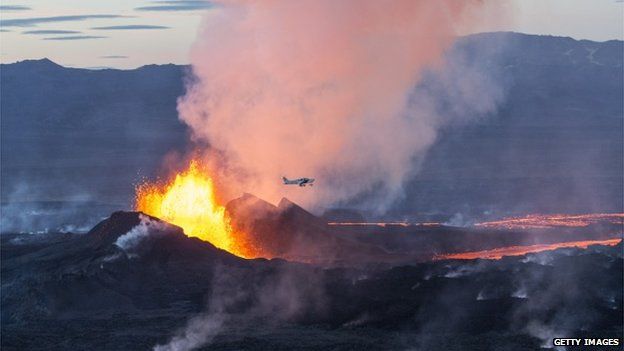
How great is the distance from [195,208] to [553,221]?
1917 inches

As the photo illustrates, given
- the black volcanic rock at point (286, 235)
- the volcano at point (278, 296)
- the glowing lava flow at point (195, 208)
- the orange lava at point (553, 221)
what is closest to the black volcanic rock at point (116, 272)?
the volcano at point (278, 296)

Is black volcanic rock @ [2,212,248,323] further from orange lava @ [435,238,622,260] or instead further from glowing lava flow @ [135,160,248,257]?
orange lava @ [435,238,622,260]

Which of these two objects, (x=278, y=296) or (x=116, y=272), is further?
(x=116, y=272)

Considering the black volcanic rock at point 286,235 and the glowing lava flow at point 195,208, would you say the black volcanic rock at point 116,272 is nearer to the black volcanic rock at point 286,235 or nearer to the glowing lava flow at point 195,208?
the glowing lava flow at point 195,208

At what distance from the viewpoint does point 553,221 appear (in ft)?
424

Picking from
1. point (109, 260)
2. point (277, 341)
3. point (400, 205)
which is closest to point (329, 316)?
point (277, 341)

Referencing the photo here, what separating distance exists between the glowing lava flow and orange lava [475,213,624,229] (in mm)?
36393

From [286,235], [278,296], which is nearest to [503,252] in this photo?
[286,235]

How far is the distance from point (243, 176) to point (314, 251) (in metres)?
18.3

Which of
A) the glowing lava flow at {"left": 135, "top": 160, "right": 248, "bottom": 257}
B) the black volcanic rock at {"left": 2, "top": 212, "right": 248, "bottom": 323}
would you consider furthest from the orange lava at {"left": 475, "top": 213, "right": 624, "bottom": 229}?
the black volcanic rock at {"left": 2, "top": 212, "right": 248, "bottom": 323}

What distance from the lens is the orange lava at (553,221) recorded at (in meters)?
124

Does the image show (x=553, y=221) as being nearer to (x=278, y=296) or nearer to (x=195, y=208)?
(x=195, y=208)

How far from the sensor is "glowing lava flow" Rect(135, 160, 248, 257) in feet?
310

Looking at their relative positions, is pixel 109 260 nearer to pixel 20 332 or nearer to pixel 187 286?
pixel 187 286
